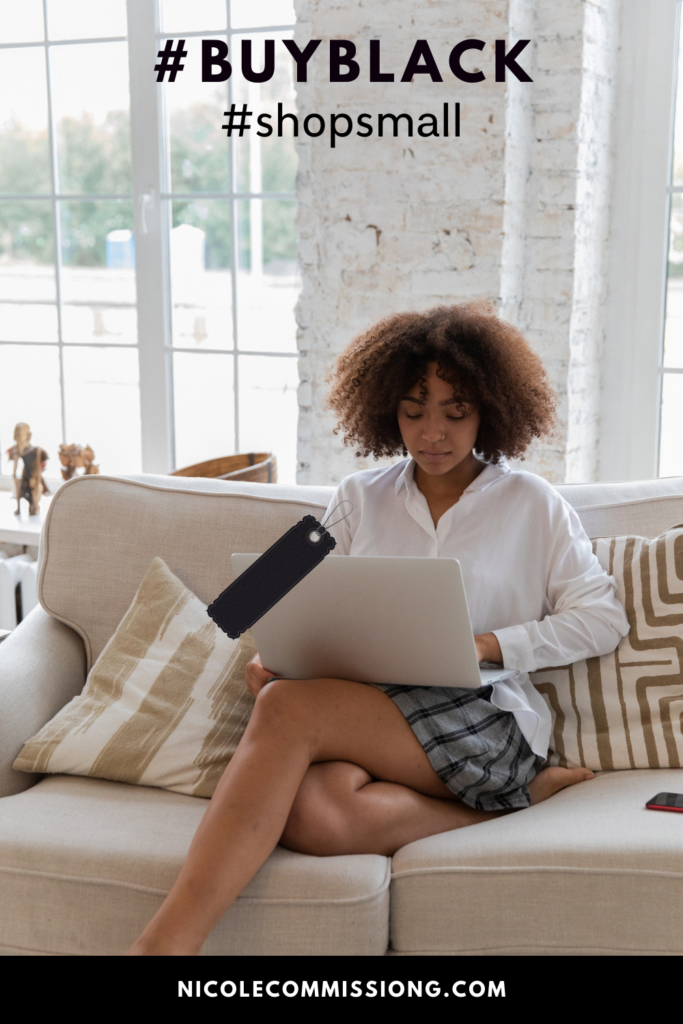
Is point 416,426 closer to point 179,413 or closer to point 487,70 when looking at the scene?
point 487,70

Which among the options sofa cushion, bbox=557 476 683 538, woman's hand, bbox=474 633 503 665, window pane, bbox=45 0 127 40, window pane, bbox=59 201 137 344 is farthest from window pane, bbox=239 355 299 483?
woman's hand, bbox=474 633 503 665

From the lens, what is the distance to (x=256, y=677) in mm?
1666

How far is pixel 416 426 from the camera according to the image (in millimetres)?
1757

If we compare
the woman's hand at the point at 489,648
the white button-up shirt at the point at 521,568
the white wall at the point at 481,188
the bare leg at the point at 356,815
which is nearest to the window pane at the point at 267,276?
the white wall at the point at 481,188

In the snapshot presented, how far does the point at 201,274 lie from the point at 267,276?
237 millimetres

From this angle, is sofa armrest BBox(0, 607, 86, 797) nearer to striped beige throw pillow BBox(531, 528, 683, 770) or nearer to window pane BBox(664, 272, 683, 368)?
striped beige throw pillow BBox(531, 528, 683, 770)

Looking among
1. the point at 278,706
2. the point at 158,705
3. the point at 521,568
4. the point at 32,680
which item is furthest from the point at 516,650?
the point at 32,680

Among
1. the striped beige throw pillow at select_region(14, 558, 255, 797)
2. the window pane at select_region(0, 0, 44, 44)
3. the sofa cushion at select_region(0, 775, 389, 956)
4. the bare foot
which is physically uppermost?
the window pane at select_region(0, 0, 44, 44)

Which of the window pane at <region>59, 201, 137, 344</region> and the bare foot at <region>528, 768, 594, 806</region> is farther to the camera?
the window pane at <region>59, 201, 137, 344</region>

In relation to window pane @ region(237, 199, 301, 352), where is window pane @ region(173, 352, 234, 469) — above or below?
below

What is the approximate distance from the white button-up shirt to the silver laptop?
110 mm

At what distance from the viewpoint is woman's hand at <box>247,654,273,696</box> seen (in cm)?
166

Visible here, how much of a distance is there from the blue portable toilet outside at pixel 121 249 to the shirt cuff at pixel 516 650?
2.22 meters
